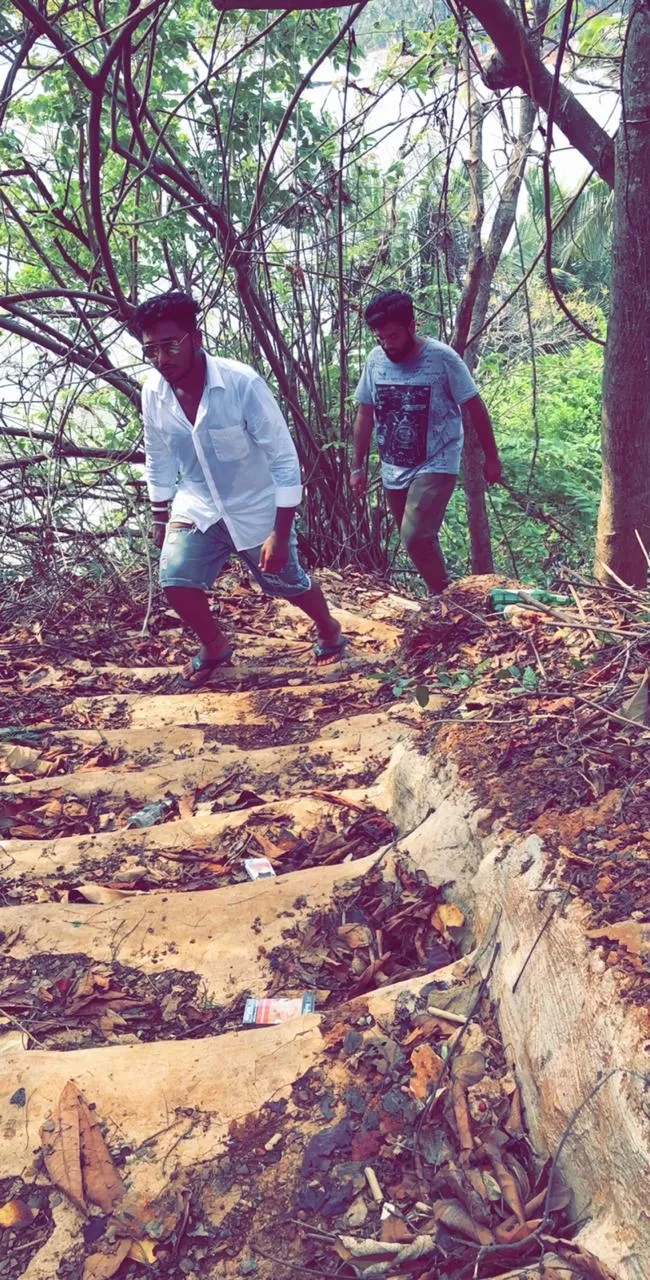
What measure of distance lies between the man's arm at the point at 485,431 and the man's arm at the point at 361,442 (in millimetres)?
551

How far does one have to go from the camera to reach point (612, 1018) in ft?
5.01

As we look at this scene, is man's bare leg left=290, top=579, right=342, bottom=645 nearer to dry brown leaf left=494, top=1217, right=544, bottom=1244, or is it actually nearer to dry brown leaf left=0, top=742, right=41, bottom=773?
dry brown leaf left=0, top=742, right=41, bottom=773

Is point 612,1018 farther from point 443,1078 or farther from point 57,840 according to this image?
point 57,840

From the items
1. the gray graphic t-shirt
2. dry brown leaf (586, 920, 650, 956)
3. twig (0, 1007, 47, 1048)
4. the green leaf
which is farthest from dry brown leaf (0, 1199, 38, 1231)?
the gray graphic t-shirt

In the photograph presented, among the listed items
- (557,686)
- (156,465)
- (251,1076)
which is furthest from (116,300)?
(251,1076)

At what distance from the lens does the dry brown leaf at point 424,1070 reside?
6.00ft

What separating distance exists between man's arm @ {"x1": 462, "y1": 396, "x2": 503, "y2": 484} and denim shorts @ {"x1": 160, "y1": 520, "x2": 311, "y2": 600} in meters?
1.29

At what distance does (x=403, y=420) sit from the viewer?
5191mm

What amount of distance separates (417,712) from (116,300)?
138 inches

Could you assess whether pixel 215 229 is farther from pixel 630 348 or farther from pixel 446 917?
pixel 446 917

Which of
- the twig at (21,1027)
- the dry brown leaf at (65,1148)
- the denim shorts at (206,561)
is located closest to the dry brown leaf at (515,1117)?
the dry brown leaf at (65,1148)

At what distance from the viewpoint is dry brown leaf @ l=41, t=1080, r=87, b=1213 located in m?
1.73

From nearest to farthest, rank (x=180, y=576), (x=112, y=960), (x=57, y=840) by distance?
1. (x=112, y=960)
2. (x=57, y=840)
3. (x=180, y=576)

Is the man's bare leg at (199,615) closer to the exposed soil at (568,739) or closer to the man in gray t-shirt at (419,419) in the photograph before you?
the man in gray t-shirt at (419,419)
